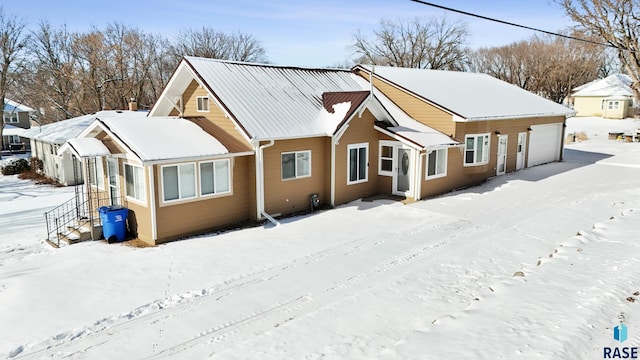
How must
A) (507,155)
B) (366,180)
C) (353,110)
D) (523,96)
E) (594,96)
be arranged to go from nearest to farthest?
1. (353,110)
2. (366,180)
3. (507,155)
4. (523,96)
5. (594,96)

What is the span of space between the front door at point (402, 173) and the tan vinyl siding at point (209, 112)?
6.57 m

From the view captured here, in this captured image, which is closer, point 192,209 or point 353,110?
point 192,209

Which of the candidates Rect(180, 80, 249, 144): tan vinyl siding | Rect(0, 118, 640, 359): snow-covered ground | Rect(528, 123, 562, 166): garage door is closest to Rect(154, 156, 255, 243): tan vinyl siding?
Rect(0, 118, 640, 359): snow-covered ground

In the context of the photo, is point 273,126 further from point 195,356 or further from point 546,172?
point 546,172

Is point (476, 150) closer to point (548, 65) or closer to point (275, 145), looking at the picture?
point (275, 145)

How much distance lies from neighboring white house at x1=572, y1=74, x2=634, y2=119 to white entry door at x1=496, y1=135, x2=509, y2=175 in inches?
1449

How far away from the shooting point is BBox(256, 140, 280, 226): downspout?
49.3 ft

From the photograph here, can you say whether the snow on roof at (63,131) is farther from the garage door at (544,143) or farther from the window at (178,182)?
the garage door at (544,143)

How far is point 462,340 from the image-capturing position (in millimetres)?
6969

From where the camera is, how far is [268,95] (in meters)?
17.4

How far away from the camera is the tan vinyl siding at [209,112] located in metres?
15.6

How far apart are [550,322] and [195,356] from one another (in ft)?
19.0

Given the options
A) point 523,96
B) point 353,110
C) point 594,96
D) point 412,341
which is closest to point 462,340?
point 412,341

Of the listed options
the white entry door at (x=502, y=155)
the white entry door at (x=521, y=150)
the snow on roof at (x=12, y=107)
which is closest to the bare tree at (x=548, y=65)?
the white entry door at (x=521, y=150)
